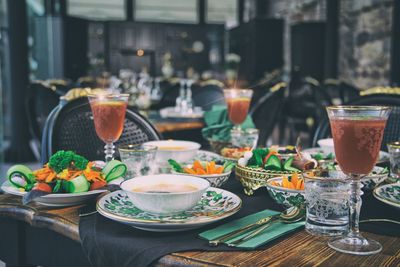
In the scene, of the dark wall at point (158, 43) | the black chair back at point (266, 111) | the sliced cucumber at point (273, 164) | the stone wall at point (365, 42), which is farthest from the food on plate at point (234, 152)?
the dark wall at point (158, 43)

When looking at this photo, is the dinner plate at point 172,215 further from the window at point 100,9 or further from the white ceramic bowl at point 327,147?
the window at point 100,9

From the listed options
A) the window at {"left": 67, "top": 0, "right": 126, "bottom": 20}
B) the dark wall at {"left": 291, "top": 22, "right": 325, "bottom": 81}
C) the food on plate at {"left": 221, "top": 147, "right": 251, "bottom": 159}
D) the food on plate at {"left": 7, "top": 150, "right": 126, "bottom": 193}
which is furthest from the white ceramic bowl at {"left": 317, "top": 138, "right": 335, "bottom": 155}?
the window at {"left": 67, "top": 0, "right": 126, "bottom": 20}

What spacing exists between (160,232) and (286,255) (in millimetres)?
239

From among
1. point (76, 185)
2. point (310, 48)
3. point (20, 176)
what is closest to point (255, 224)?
point (76, 185)

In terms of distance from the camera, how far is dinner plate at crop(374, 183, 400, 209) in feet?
3.40

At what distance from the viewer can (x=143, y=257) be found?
83 cm

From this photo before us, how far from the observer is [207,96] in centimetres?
392

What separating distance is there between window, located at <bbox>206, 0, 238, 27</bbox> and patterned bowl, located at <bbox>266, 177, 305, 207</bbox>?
12.4 metres

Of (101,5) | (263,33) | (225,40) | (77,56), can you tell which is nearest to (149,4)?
(101,5)

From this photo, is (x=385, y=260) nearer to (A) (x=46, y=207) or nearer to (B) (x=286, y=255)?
(B) (x=286, y=255)

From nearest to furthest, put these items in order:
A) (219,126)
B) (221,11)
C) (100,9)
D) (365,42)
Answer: (219,126), (365,42), (100,9), (221,11)

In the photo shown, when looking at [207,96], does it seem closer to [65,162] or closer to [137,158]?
[137,158]

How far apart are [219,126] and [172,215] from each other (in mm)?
955

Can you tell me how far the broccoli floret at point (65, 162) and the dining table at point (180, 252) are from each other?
3.7 inches
